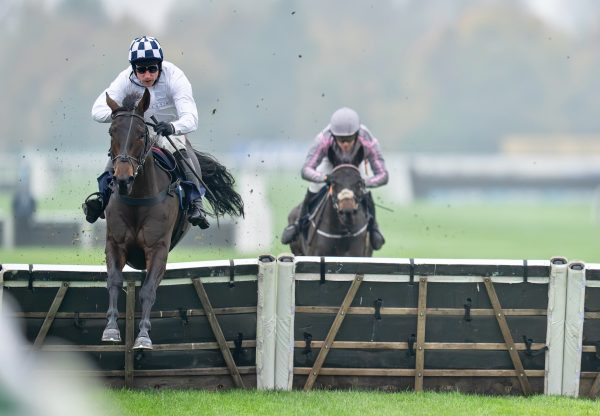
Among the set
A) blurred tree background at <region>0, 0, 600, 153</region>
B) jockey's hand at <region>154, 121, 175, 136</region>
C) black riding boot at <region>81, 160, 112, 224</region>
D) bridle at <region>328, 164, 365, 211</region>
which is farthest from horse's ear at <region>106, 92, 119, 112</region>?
blurred tree background at <region>0, 0, 600, 153</region>

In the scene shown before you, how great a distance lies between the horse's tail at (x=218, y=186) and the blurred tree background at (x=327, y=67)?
58.5m

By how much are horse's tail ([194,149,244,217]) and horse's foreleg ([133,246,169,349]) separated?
1.78 meters

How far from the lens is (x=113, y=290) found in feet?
31.2

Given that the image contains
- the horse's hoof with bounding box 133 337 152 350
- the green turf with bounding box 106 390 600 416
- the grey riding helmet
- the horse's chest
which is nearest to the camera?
the green turf with bounding box 106 390 600 416

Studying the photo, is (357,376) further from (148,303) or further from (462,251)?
(462,251)

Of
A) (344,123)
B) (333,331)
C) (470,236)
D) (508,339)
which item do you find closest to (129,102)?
(333,331)

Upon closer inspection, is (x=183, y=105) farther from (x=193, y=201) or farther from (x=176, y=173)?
(x=193, y=201)

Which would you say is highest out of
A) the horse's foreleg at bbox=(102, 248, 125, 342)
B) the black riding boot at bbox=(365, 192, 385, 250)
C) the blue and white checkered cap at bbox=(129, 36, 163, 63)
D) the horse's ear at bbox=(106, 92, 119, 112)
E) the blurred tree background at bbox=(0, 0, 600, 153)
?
the blurred tree background at bbox=(0, 0, 600, 153)

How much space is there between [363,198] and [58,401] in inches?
349

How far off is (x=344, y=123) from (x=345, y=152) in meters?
0.33

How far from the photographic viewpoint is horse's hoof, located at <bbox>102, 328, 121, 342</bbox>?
9.27 m

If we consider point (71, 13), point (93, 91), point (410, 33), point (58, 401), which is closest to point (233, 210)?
point (58, 401)

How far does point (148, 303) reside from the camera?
31.0ft

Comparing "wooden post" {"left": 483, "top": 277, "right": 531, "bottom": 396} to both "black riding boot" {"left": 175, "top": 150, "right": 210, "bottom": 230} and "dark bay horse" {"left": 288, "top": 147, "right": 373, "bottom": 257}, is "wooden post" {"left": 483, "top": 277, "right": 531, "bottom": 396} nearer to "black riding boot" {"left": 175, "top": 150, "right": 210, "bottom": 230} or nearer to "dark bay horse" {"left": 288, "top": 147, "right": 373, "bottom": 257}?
"black riding boot" {"left": 175, "top": 150, "right": 210, "bottom": 230}
